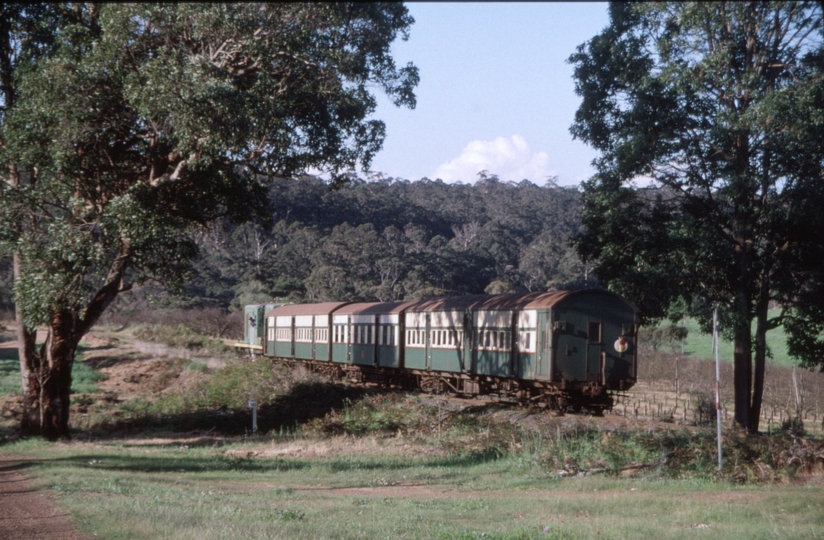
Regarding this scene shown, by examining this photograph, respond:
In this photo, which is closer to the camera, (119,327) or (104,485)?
(104,485)

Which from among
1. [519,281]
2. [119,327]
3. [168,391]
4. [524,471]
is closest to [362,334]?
[168,391]

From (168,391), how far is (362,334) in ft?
26.5

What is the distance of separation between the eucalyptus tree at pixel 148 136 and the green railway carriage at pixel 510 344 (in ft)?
19.3

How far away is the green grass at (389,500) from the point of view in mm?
10070

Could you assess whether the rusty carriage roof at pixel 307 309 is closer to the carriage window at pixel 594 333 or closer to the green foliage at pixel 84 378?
the green foliage at pixel 84 378

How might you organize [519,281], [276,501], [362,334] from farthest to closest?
[519,281], [362,334], [276,501]

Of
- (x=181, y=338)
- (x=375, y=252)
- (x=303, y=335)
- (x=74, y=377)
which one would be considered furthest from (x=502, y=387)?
(x=181, y=338)

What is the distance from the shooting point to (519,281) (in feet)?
181

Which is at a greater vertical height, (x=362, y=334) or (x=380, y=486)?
(x=362, y=334)

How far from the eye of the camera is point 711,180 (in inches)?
821

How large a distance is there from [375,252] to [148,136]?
106 feet

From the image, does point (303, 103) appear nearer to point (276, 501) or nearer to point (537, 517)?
point (276, 501)

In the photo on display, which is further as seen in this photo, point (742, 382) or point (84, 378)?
point (84, 378)

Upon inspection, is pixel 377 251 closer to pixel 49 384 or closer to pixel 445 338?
pixel 445 338
